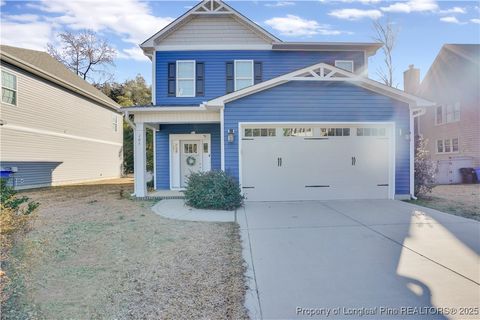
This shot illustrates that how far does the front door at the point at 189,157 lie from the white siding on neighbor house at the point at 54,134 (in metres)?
→ 7.16

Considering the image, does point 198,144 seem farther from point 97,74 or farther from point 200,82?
point 97,74

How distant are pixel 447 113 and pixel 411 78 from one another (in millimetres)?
3385

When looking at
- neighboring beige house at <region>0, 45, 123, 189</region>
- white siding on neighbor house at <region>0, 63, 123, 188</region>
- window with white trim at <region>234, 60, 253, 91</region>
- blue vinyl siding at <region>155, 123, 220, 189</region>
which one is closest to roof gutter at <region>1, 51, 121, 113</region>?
neighboring beige house at <region>0, 45, 123, 189</region>

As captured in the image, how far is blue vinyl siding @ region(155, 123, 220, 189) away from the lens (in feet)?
39.0

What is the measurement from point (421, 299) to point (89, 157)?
19.5 m

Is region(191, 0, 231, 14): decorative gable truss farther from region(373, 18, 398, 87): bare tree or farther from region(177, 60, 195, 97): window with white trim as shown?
region(373, 18, 398, 87): bare tree

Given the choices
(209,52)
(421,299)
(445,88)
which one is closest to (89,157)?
(209,52)

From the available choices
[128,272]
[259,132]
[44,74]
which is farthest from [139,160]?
[44,74]

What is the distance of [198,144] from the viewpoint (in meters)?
12.1

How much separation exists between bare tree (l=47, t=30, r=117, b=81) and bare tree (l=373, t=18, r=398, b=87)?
26.2 meters

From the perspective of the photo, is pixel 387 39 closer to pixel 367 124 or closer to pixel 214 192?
pixel 367 124

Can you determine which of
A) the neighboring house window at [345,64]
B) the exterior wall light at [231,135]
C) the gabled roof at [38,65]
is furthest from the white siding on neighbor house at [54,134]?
the neighboring house window at [345,64]

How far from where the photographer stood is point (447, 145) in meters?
20.1

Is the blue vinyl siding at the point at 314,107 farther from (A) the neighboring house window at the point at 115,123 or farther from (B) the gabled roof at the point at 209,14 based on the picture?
(A) the neighboring house window at the point at 115,123
